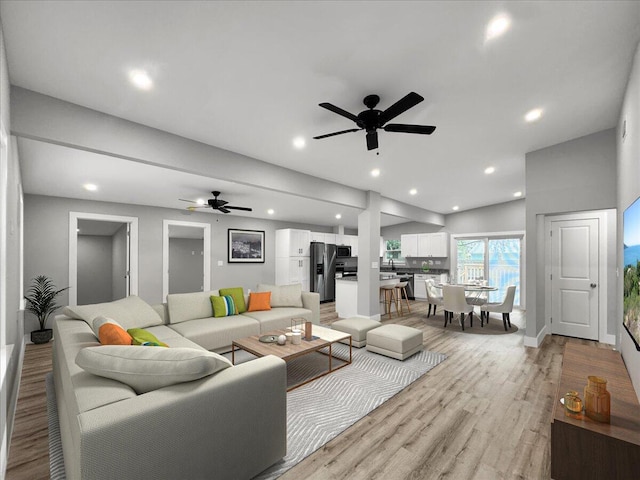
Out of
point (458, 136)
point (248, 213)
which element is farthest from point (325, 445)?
point (248, 213)

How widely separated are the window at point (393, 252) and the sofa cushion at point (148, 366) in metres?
8.93

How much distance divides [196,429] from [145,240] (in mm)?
5516

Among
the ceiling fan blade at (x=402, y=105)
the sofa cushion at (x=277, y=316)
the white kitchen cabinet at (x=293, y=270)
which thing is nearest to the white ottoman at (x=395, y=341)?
the sofa cushion at (x=277, y=316)

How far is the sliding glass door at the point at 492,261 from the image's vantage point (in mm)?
7480

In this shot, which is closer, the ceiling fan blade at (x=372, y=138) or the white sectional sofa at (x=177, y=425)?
the white sectional sofa at (x=177, y=425)

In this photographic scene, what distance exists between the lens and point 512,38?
207 centimetres

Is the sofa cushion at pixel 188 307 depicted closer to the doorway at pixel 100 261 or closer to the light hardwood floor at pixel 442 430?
the light hardwood floor at pixel 442 430

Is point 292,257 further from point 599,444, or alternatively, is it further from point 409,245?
point 599,444

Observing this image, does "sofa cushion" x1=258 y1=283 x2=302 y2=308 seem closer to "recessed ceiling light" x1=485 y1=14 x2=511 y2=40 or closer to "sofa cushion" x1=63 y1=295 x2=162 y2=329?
"sofa cushion" x1=63 y1=295 x2=162 y2=329

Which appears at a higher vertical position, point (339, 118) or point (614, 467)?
point (339, 118)

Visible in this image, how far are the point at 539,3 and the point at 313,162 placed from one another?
2887 mm

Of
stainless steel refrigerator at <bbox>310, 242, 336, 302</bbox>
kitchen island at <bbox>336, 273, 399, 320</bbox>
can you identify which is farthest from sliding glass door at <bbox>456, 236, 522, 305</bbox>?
stainless steel refrigerator at <bbox>310, 242, 336, 302</bbox>

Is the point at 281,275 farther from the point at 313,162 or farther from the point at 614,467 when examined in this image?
the point at 614,467

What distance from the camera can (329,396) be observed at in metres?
2.81
